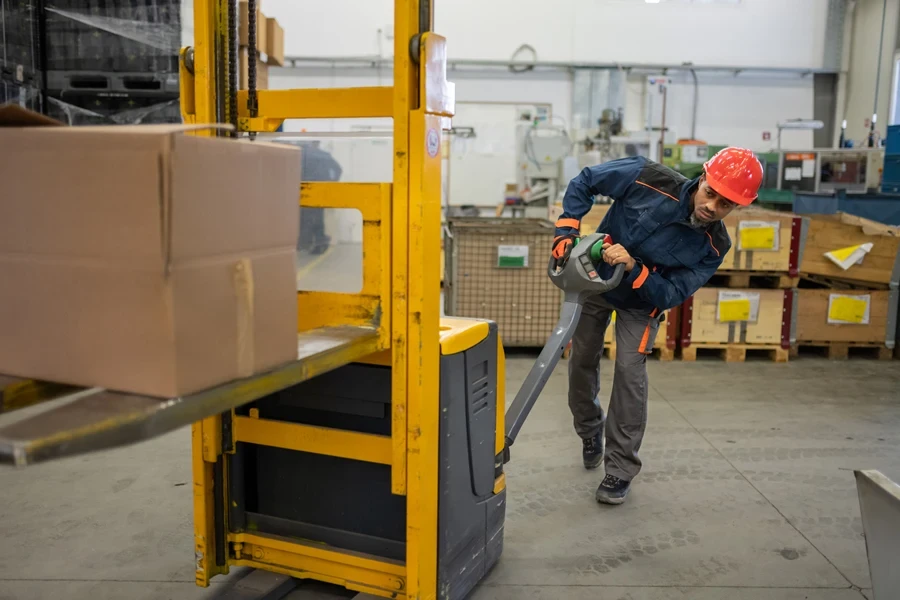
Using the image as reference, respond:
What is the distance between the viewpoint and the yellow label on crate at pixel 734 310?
6.13 m

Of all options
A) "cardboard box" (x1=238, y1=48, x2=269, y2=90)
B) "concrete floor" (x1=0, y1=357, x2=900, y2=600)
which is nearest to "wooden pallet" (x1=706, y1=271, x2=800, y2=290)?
"concrete floor" (x1=0, y1=357, x2=900, y2=600)

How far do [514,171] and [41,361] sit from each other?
11.4 metres

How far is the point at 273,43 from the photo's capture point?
600 centimetres

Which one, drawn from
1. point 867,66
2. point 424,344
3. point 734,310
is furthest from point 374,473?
point 867,66

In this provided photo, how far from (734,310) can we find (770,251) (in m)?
0.57

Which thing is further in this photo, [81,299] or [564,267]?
[564,267]

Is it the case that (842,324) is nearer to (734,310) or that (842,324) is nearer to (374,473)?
(734,310)

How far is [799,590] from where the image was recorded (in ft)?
8.81

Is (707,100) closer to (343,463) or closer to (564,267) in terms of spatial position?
(564,267)

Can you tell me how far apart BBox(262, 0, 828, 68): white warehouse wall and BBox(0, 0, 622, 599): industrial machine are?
35.4 feet

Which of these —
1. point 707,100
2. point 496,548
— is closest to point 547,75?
point 707,100

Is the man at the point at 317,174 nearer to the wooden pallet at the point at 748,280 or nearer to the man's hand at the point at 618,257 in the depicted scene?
the man's hand at the point at 618,257

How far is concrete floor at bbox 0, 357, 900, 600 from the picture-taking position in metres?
2.67

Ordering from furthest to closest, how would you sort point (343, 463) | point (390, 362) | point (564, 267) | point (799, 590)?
point (564, 267) → point (799, 590) → point (343, 463) → point (390, 362)
